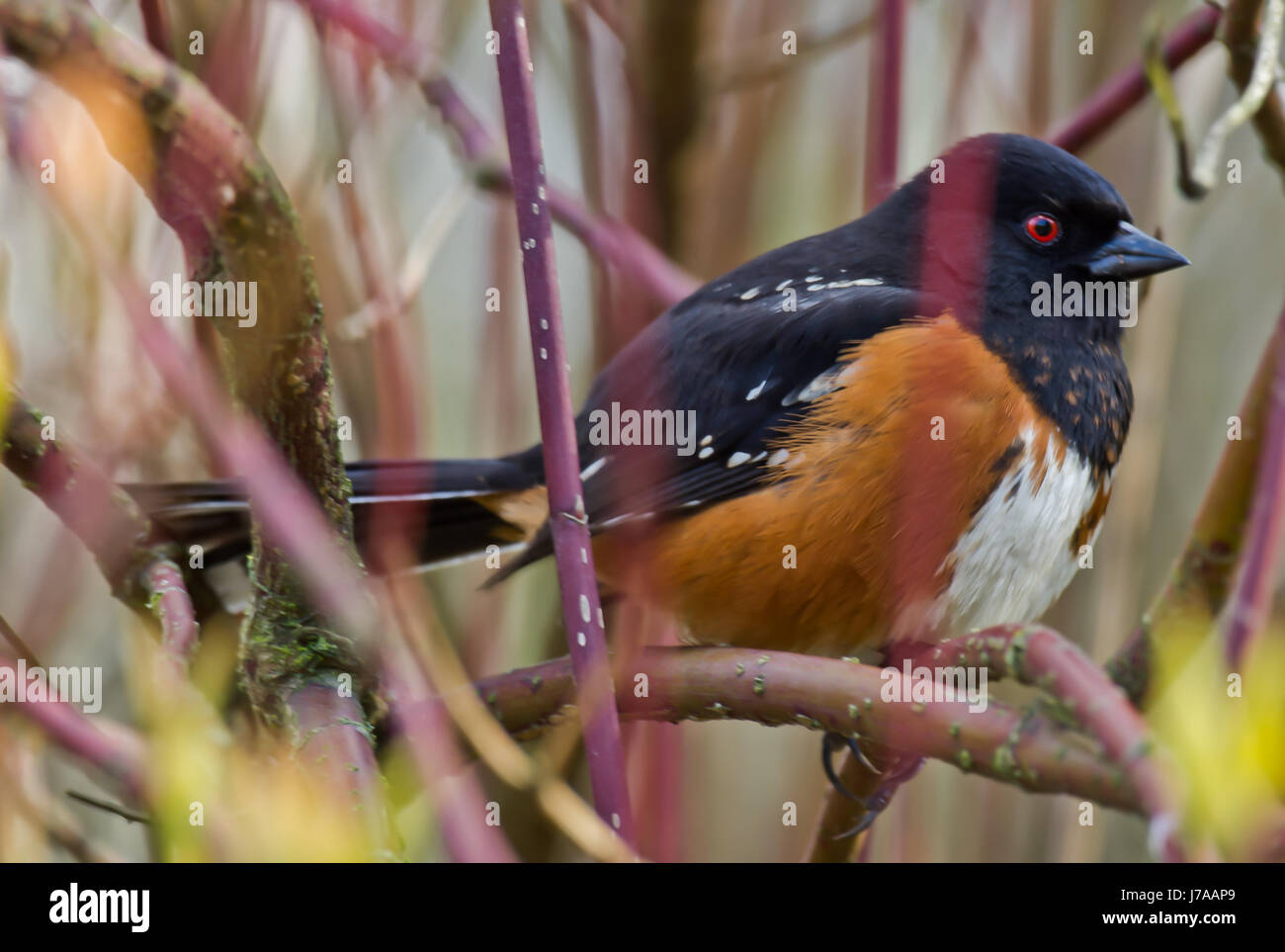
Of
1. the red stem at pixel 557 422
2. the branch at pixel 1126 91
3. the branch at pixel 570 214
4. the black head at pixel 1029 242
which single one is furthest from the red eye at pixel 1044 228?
the red stem at pixel 557 422

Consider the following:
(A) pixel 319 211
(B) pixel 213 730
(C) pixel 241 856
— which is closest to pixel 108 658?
(A) pixel 319 211

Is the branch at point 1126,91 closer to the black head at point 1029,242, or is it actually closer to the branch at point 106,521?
the black head at point 1029,242

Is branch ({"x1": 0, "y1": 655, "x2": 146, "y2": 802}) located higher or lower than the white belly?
lower

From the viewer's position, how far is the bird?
1996mm

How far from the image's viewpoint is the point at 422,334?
261 cm

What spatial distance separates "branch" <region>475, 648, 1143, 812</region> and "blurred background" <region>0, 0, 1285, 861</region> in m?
0.09

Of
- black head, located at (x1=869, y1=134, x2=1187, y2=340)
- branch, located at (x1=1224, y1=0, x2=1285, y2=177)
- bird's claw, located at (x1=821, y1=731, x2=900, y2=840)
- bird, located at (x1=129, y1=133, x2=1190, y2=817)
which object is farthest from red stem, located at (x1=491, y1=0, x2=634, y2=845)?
black head, located at (x1=869, y1=134, x2=1187, y2=340)

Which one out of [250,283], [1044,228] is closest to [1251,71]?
[1044,228]

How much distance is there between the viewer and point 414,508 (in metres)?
2.23

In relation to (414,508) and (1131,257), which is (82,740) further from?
(1131,257)

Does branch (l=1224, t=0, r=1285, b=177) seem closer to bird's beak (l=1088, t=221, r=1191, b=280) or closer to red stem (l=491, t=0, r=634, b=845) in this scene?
bird's beak (l=1088, t=221, r=1191, b=280)

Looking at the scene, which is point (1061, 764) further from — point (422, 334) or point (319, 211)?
point (422, 334)

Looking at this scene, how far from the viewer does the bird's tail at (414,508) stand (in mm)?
1792

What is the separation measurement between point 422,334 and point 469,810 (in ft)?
6.52
